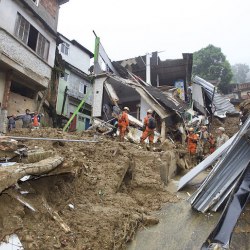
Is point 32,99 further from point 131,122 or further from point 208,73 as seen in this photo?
point 208,73

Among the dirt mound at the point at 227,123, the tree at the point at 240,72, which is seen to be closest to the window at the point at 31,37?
the dirt mound at the point at 227,123

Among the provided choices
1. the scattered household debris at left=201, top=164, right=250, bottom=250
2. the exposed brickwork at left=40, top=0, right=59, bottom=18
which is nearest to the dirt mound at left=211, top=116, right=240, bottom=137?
the exposed brickwork at left=40, top=0, right=59, bottom=18

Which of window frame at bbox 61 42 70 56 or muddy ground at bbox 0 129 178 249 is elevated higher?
window frame at bbox 61 42 70 56

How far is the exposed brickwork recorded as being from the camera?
14.4 meters

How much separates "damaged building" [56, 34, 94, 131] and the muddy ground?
14.8 metres

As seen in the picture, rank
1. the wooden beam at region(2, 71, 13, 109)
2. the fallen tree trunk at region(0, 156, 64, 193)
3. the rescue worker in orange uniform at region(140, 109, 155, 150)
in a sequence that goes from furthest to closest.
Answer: the wooden beam at region(2, 71, 13, 109)
the rescue worker in orange uniform at region(140, 109, 155, 150)
the fallen tree trunk at region(0, 156, 64, 193)

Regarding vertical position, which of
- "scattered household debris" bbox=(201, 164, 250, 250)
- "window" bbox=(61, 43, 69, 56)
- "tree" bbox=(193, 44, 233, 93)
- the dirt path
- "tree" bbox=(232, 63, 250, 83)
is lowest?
the dirt path

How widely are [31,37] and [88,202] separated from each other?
11.5 metres

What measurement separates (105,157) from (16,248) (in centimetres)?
332

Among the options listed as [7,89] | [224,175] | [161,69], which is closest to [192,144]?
[224,175]

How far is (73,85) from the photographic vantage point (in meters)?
21.6

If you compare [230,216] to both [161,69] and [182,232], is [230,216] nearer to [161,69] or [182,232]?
[182,232]

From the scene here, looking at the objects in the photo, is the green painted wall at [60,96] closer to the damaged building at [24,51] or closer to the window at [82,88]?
the window at [82,88]

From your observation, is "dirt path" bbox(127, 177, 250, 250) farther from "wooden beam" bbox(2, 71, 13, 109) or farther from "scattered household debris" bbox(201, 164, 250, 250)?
"wooden beam" bbox(2, 71, 13, 109)
